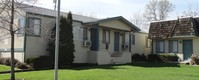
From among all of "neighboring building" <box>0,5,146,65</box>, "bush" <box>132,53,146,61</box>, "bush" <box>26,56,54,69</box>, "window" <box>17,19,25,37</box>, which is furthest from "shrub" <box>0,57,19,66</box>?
"bush" <box>132,53,146,61</box>

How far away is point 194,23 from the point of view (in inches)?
1280

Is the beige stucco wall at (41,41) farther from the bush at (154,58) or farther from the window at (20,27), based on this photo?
the bush at (154,58)

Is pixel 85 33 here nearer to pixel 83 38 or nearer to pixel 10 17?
pixel 83 38

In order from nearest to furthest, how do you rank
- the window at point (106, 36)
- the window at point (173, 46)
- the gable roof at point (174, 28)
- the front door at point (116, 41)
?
the window at point (106, 36)
the front door at point (116, 41)
the gable roof at point (174, 28)
the window at point (173, 46)

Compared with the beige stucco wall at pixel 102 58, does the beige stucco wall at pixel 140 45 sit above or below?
above

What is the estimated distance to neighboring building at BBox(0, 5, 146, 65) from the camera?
23750 mm

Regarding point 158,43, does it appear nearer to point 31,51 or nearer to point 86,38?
point 86,38

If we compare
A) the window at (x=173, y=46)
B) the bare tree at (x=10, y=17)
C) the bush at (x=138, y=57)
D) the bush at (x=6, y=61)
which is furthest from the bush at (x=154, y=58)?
the bare tree at (x=10, y=17)

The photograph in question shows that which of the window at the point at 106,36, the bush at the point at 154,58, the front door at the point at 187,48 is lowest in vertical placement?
the bush at the point at 154,58

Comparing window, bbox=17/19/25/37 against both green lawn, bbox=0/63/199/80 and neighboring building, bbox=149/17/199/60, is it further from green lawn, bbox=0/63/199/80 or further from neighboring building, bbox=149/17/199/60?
neighboring building, bbox=149/17/199/60

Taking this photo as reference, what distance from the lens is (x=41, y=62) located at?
2314 centimetres

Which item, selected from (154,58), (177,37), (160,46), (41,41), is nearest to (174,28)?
(177,37)

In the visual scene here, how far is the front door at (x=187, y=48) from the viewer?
33188 mm

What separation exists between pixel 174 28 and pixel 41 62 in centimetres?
1718
